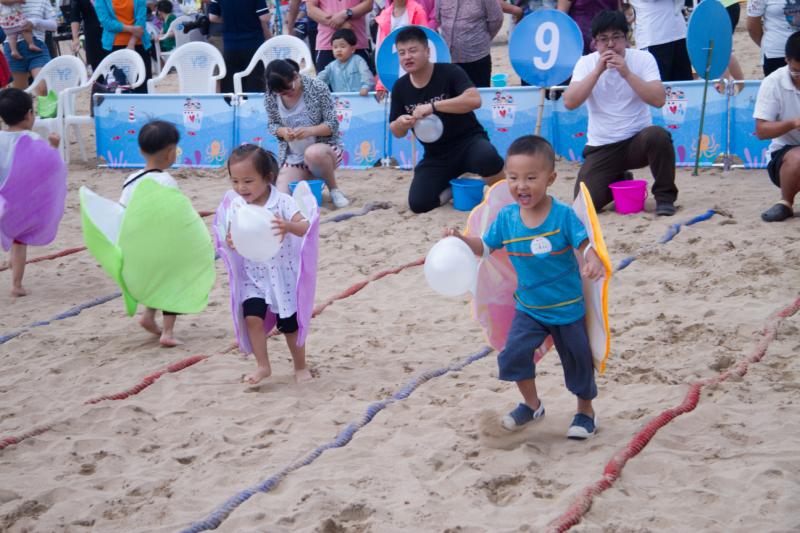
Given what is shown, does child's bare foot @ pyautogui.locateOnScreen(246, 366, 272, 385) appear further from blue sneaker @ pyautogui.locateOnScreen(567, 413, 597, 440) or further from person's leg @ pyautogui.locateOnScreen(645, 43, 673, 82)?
person's leg @ pyautogui.locateOnScreen(645, 43, 673, 82)

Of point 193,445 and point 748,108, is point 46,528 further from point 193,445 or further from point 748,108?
point 748,108

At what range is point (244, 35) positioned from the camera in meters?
10.4

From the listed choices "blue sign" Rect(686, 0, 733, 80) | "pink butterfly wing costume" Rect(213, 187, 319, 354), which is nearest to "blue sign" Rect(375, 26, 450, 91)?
"blue sign" Rect(686, 0, 733, 80)

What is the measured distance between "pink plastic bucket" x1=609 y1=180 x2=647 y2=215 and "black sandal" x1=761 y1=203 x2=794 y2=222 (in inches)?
35.3

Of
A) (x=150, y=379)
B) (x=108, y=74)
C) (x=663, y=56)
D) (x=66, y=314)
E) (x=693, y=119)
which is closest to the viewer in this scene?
(x=150, y=379)

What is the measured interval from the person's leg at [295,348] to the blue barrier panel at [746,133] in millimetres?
5007

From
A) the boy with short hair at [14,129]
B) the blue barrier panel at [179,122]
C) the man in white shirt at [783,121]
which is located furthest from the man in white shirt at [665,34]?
the boy with short hair at [14,129]

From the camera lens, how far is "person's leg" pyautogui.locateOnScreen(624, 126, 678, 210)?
689 cm

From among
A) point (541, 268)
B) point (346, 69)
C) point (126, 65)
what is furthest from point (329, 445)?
point (126, 65)

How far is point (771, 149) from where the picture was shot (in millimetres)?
6859

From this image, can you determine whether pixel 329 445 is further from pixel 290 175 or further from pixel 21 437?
pixel 290 175

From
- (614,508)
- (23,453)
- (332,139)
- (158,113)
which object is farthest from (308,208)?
(158,113)

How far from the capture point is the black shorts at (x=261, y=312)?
4.50 metres

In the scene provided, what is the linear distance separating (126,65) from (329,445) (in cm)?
819
